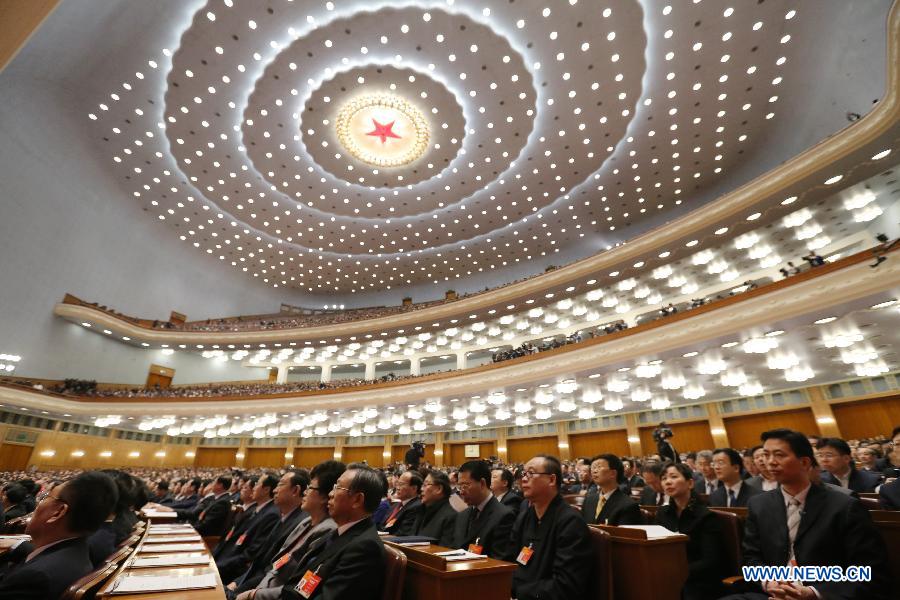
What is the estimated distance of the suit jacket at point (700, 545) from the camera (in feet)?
7.69

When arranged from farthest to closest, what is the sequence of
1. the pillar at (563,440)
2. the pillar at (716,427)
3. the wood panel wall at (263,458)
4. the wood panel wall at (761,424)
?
the wood panel wall at (263,458)
the pillar at (563,440)
the pillar at (716,427)
the wood panel wall at (761,424)

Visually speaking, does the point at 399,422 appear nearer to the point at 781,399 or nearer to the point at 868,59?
the point at 781,399

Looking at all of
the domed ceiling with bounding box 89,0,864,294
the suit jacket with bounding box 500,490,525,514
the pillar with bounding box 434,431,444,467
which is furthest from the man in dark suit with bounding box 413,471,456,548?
the pillar with bounding box 434,431,444,467

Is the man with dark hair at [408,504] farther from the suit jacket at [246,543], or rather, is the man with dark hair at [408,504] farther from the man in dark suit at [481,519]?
the suit jacket at [246,543]

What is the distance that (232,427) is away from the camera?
18.3 meters

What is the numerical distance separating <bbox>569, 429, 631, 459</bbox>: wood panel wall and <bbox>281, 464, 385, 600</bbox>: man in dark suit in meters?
14.2

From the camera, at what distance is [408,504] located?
12.1ft

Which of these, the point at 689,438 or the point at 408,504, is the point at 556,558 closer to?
the point at 408,504

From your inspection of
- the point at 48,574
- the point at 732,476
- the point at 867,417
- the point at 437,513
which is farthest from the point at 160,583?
the point at 867,417

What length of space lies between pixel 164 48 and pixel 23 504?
1227 centimetres

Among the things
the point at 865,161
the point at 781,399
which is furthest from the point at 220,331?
the point at 865,161

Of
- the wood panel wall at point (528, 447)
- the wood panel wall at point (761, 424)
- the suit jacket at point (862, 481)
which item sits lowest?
the suit jacket at point (862, 481)

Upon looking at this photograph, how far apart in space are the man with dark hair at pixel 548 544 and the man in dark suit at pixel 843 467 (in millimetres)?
2723

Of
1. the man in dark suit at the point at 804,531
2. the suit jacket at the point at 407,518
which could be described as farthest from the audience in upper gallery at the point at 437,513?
the man in dark suit at the point at 804,531
